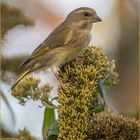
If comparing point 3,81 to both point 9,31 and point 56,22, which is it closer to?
point 9,31

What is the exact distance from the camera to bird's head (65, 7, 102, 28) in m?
4.55

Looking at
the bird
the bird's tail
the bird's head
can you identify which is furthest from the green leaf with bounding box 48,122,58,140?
the bird's head

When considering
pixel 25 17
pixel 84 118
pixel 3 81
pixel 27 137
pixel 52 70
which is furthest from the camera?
pixel 52 70

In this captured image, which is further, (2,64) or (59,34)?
(59,34)

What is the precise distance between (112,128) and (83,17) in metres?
1.80

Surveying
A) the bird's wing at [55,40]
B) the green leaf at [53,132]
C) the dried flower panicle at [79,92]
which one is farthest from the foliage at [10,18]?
Answer: the green leaf at [53,132]

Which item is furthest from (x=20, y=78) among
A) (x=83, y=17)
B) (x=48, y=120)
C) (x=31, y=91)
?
(x=83, y=17)

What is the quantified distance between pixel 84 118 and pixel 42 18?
2.79 metres

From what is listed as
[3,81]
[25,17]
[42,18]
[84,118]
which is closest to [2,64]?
[3,81]

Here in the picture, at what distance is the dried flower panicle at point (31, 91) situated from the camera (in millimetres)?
3502

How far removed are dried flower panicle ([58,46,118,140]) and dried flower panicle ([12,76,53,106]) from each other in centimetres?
28

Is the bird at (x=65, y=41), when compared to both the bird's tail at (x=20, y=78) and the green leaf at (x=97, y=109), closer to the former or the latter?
the bird's tail at (x=20, y=78)

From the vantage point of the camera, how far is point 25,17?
4.23m

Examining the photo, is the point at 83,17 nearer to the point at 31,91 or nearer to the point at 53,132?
the point at 31,91
